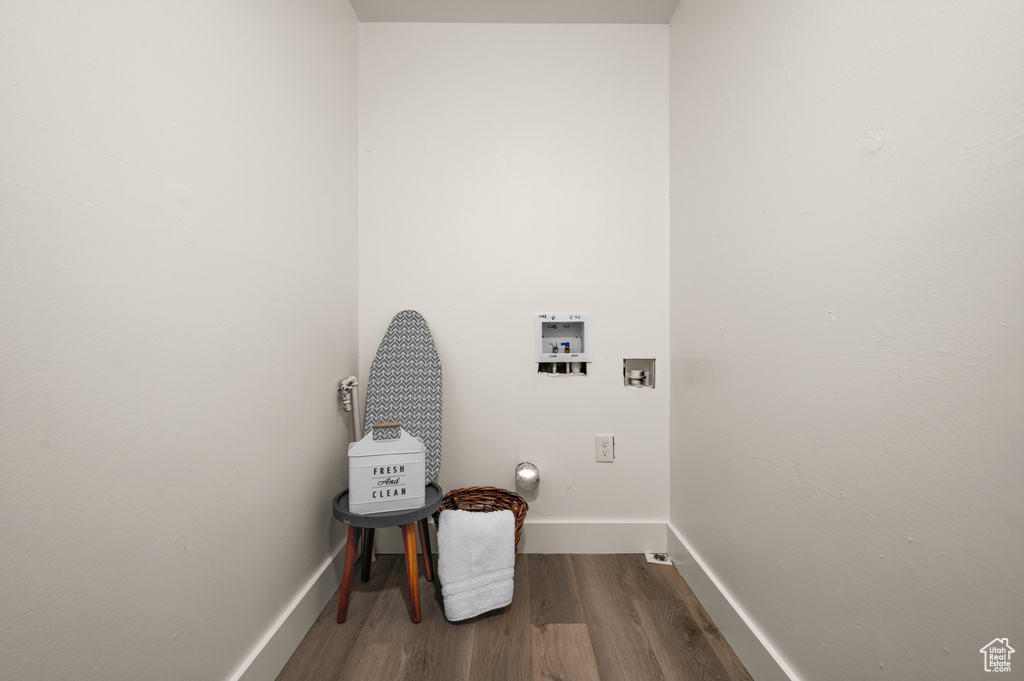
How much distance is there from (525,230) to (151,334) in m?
1.27

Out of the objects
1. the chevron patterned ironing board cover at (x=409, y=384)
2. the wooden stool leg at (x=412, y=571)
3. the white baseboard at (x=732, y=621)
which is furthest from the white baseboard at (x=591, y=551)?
the chevron patterned ironing board cover at (x=409, y=384)

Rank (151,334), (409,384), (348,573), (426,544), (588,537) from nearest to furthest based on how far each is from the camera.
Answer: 1. (151,334)
2. (348,573)
3. (426,544)
4. (409,384)
5. (588,537)

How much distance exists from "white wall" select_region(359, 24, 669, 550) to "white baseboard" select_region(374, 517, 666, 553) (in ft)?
0.10

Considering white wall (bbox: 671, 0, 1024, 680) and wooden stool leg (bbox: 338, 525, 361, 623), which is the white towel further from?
white wall (bbox: 671, 0, 1024, 680)

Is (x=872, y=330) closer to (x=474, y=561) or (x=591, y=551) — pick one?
(x=474, y=561)

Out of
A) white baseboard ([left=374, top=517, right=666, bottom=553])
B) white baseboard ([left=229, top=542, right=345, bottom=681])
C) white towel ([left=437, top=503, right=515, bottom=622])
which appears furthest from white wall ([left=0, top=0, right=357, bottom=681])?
white baseboard ([left=374, top=517, right=666, bottom=553])

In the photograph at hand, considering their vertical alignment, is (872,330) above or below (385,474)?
above

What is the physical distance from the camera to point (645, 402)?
174 centimetres

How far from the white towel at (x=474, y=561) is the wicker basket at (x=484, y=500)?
188 millimetres

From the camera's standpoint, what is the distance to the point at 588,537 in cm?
173

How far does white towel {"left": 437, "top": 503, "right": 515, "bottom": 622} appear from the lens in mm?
1319

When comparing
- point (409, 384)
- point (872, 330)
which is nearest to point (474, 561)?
point (409, 384)

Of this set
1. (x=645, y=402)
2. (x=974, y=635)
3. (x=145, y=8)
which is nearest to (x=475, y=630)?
(x=645, y=402)

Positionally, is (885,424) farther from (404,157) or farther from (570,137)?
(404,157)
